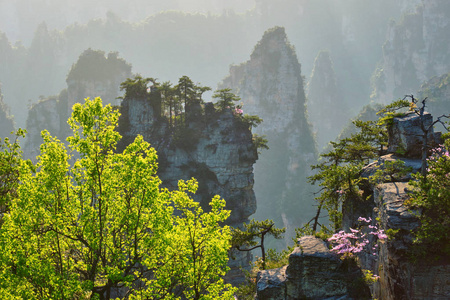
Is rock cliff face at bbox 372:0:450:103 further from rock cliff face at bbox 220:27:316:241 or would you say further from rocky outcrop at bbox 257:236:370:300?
rocky outcrop at bbox 257:236:370:300

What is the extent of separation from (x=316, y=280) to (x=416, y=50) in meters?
105

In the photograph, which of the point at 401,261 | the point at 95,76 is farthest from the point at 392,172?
the point at 95,76

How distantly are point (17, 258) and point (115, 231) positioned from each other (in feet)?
8.52

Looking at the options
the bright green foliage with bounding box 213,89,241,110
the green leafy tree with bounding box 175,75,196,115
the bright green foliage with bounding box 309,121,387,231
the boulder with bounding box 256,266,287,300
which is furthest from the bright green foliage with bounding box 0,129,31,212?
the bright green foliage with bounding box 213,89,241,110

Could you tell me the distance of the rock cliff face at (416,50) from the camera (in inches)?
3457

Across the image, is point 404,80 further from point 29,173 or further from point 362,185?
point 29,173

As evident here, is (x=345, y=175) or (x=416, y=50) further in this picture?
(x=416, y=50)

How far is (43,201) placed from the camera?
9133 mm

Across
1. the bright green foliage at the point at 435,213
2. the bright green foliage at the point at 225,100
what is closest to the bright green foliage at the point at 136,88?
the bright green foliage at the point at 225,100

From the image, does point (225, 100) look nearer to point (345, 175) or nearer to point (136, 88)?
point (136, 88)

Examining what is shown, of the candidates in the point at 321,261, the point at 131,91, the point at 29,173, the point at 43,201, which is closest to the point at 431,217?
the point at 321,261

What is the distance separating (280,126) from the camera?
78000 millimetres

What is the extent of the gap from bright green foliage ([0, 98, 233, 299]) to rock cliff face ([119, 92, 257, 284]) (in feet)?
76.6

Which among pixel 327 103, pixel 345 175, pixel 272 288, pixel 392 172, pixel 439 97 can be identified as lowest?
pixel 272 288
